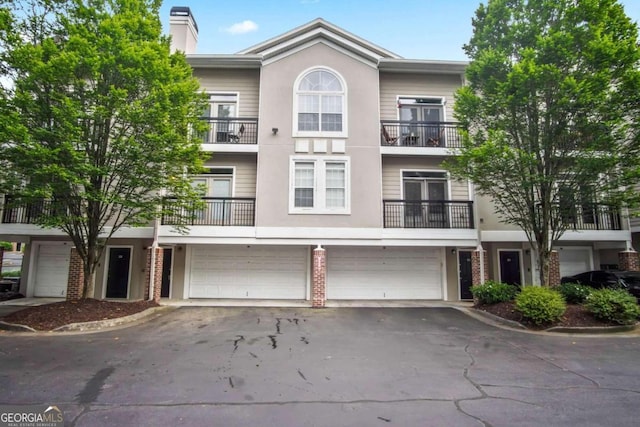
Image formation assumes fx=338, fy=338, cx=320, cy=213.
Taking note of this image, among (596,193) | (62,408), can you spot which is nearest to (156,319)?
(62,408)

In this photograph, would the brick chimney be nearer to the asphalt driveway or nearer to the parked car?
the asphalt driveway

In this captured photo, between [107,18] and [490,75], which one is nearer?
[107,18]

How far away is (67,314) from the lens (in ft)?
29.7

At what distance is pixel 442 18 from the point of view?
541 inches

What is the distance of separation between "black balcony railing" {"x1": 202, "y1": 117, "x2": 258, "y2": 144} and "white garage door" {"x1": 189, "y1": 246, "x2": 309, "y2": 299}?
14.0 ft

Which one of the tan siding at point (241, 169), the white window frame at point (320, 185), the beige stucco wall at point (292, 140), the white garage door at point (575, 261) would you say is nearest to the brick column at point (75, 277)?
the tan siding at point (241, 169)

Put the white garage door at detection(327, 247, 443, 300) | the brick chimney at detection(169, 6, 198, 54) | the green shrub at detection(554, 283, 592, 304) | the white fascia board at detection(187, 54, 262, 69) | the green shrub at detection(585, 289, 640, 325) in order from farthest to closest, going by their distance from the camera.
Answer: the brick chimney at detection(169, 6, 198, 54), the white garage door at detection(327, 247, 443, 300), the white fascia board at detection(187, 54, 262, 69), the green shrub at detection(554, 283, 592, 304), the green shrub at detection(585, 289, 640, 325)

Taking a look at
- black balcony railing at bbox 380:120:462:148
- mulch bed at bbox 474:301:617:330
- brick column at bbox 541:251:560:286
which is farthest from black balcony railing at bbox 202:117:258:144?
brick column at bbox 541:251:560:286

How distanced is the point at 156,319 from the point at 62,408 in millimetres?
5920

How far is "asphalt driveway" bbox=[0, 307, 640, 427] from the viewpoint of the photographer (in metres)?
4.15

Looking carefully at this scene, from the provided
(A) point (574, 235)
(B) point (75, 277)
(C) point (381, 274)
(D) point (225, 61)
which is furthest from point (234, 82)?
(A) point (574, 235)

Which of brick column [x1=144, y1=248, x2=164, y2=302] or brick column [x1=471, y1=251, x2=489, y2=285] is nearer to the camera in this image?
brick column [x1=144, y1=248, x2=164, y2=302]

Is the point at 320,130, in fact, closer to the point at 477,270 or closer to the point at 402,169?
the point at 402,169

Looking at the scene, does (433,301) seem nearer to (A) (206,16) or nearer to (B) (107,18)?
(B) (107,18)
